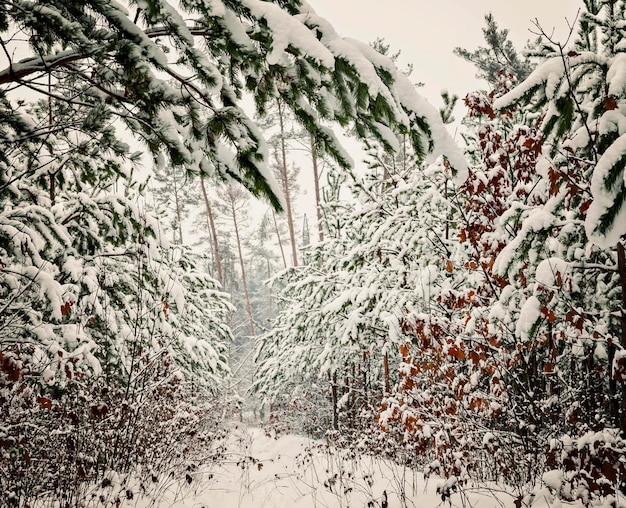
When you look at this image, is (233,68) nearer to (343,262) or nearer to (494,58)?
(343,262)

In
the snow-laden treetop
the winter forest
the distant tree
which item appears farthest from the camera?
the distant tree

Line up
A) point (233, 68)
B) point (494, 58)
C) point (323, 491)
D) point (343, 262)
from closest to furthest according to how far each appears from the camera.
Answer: point (233, 68)
point (323, 491)
point (343, 262)
point (494, 58)

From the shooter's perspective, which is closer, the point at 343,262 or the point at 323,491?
the point at 323,491

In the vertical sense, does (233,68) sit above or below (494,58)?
below

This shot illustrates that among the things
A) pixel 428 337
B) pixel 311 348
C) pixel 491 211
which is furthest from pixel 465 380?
pixel 311 348

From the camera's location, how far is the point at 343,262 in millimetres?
6465

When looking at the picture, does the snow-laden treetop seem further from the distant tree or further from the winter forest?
the distant tree

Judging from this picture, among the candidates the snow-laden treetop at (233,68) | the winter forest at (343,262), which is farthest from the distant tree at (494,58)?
the snow-laden treetop at (233,68)

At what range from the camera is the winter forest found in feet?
6.03

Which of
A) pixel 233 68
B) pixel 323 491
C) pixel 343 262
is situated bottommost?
pixel 323 491

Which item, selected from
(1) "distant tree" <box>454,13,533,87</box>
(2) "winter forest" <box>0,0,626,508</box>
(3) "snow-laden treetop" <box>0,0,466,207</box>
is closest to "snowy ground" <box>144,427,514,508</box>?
(2) "winter forest" <box>0,0,626,508</box>

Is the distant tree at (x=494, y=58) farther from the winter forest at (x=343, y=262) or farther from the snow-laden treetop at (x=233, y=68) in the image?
the snow-laden treetop at (x=233, y=68)

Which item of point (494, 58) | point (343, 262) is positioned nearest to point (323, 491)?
point (343, 262)

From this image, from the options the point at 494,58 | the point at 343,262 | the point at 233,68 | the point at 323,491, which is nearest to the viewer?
the point at 233,68
